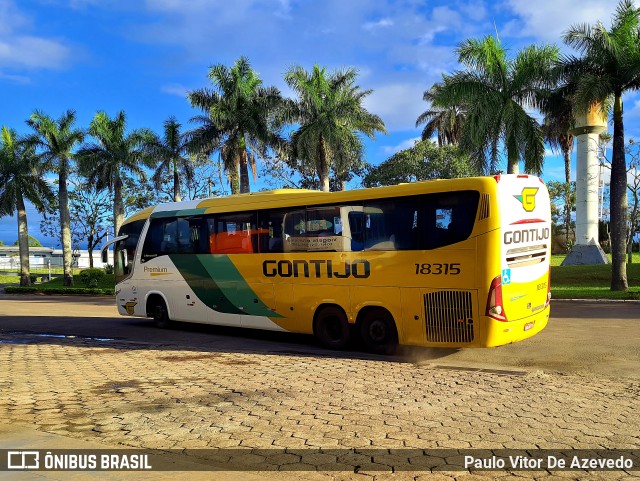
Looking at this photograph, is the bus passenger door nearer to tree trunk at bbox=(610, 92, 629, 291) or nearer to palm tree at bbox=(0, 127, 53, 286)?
tree trunk at bbox=(610, 92, 629, 291)

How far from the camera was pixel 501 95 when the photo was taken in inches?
910

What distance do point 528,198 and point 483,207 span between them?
116 cm

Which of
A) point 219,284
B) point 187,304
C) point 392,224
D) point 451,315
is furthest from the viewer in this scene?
point 187,304

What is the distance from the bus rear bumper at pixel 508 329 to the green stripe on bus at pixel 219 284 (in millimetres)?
4722

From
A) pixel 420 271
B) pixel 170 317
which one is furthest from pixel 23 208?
pixel 420 271

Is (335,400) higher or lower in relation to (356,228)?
lower

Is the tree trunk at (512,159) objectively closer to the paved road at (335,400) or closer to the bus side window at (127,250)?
the paved road at (335,400)

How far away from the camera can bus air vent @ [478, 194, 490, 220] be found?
8602 mm

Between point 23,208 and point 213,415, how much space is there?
41406 mm

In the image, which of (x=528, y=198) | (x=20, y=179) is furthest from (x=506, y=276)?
(x=20, y=179)

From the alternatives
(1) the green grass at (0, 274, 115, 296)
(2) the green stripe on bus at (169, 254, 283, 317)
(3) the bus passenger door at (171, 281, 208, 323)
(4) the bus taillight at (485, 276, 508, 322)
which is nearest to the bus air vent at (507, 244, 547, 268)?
(4) the bus taillight at (485, 276, 508, 322)

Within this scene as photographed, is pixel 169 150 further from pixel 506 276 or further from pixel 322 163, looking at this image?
pixel 506 276

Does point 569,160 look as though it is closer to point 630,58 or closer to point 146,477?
point 630,58

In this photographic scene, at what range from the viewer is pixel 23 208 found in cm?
4109
